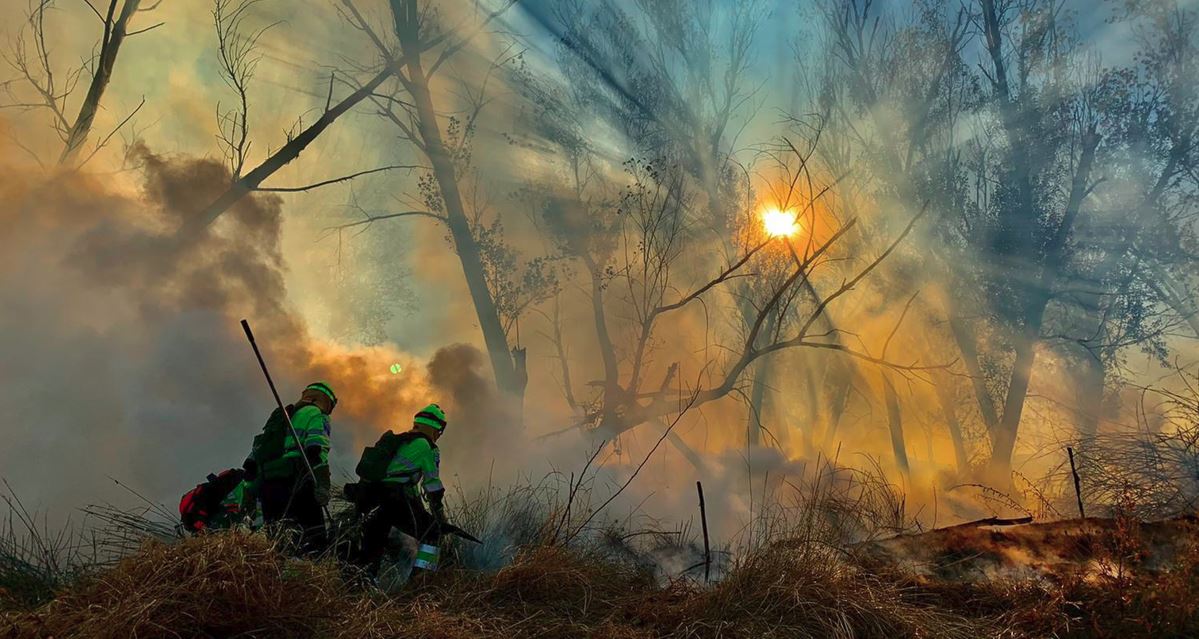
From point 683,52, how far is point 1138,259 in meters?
11.9

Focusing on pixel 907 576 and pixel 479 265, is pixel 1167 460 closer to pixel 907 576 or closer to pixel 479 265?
pixel 907 576

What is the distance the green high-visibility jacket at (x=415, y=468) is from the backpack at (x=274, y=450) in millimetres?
840

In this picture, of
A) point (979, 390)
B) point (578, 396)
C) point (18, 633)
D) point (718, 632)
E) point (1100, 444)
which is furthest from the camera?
point (979, 390)

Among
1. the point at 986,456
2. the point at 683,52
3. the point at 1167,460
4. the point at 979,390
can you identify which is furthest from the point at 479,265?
the point at 986,456

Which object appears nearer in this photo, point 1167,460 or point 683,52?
point 1167,460

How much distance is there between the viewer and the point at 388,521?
5.91 meters

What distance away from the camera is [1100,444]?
905 centimetres

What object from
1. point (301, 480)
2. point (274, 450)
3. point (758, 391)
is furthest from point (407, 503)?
point (758, 391)

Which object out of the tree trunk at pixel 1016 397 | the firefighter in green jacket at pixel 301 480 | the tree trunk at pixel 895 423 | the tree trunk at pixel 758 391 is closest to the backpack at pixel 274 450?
the firefighter in green jacket at pixel 301 480

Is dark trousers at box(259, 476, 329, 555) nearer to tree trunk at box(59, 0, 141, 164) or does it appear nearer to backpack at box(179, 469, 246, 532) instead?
backpack at box(179, 469, 246, 532)

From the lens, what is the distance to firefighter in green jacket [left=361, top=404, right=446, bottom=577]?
232 inches

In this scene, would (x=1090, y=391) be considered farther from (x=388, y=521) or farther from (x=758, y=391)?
(x=388, y=521)

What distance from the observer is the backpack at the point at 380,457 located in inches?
235

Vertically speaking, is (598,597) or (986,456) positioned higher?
(986,456)
